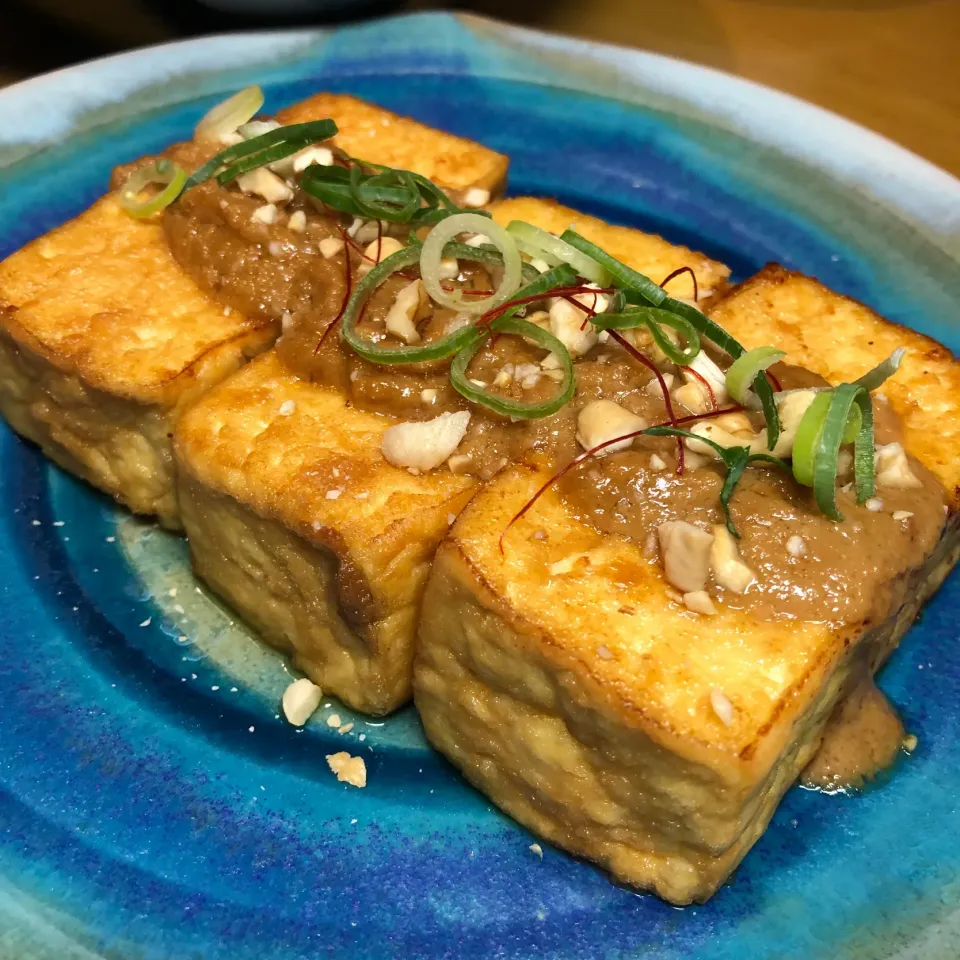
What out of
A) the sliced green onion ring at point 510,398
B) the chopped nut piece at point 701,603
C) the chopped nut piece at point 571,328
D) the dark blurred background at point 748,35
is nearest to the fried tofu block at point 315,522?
the sliced green onion ring at point 510,398

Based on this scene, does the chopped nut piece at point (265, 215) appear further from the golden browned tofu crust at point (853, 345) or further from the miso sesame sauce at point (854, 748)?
the miso sesame sauce at point (854, 748)

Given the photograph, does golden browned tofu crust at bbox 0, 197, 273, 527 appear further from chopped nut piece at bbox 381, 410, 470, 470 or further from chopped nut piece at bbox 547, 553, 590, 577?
chopped nut piece at bbox 547, 553, 590, 577

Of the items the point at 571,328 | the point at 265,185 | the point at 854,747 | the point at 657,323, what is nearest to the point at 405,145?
the point at 265,185

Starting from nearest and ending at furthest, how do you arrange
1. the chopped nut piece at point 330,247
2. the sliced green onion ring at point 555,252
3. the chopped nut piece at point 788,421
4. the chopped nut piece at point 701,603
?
the chopped nut piece at point 701,603, the chopped nut piece at point 788,421, the sliced green onion ring at point 555,252, the chopped nut piece at point 330,247

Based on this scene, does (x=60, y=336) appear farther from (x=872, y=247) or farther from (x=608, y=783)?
(x=872, y=247)

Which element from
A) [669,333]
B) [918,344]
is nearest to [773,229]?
[918,344]

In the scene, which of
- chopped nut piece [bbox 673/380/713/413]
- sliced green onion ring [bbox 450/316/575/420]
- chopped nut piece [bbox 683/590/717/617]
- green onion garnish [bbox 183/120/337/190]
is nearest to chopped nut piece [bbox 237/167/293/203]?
green onion garnish [bbox 183/120/337/190]
